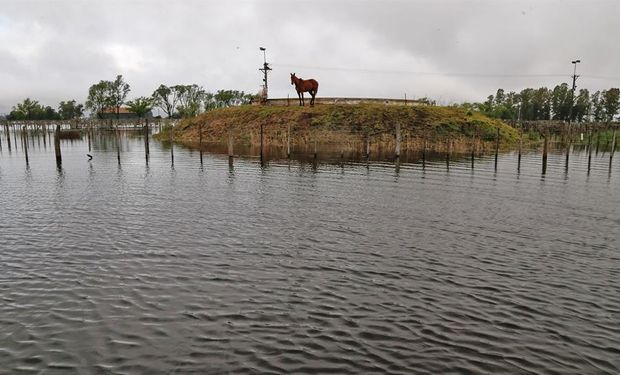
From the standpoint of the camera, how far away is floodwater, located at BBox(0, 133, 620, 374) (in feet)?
26.2

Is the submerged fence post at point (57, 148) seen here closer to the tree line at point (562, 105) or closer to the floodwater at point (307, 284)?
the floodwater at point (307, 284)

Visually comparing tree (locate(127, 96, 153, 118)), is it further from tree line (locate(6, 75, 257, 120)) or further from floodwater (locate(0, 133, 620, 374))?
floodwater (locate(0, 133, 620, 374))

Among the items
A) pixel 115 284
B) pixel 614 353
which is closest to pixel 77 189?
pixel 115 284

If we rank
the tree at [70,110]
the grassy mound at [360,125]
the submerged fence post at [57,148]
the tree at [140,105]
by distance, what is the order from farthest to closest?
1. the tree at [70,110]
2. the tree at [140,105]
3. the grassy mound at [360,125]
4. the submerged fence post at [57,148]

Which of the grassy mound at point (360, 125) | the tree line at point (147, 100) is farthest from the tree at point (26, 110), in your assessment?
the grassy mound at point (360, 125)

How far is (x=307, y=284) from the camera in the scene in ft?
36.7

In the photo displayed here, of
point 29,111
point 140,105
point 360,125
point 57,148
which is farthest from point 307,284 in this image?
point 29,111

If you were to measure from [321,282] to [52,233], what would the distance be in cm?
1044

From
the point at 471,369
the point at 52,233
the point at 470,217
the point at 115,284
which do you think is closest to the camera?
the point at 471,369

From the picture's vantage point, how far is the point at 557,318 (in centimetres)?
948

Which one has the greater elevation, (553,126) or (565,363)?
(553,126)

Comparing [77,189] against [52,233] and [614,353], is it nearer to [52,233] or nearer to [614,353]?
[52,233]

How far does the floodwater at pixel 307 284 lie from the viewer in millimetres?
7977

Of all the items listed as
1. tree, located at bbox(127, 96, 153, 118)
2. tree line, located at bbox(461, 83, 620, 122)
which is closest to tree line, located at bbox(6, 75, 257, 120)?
tree, located at bbox(127, 96, 153, 118)
